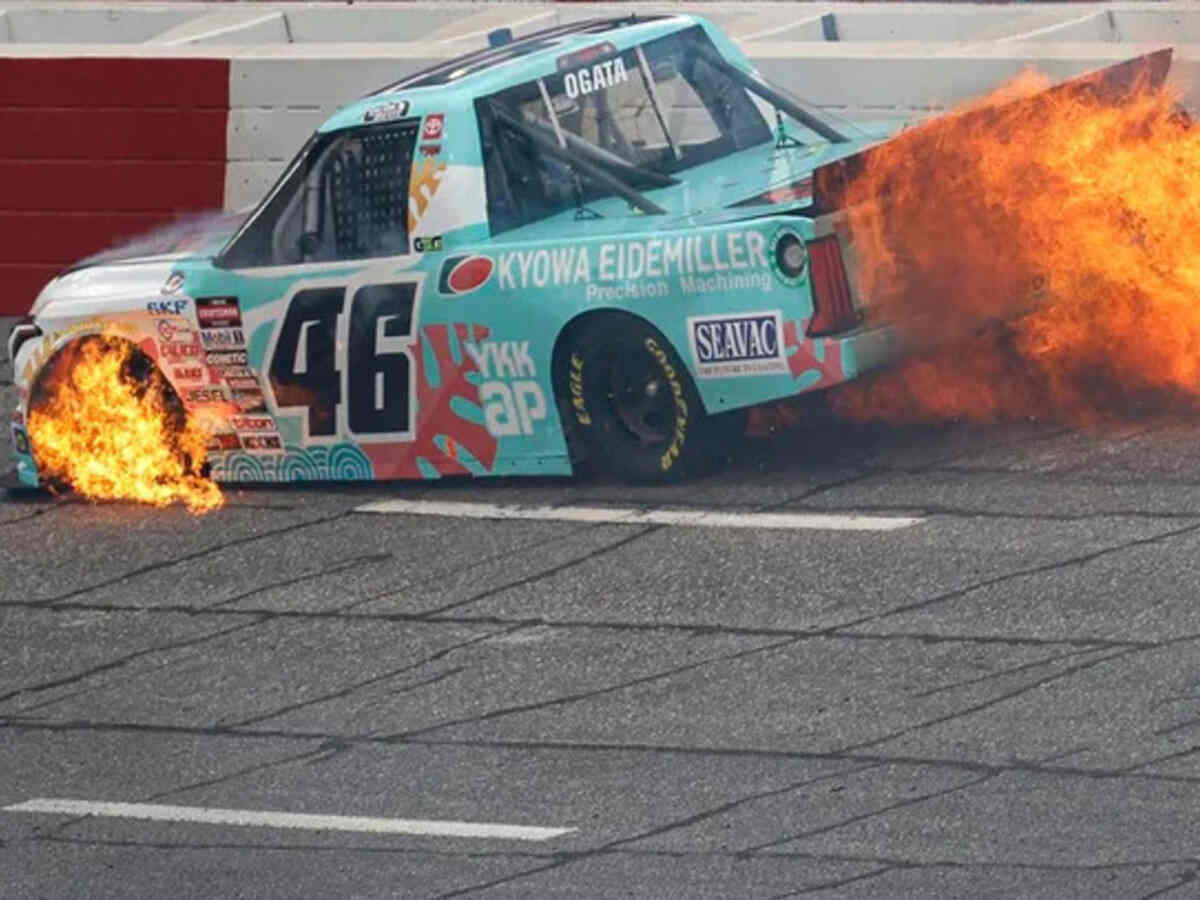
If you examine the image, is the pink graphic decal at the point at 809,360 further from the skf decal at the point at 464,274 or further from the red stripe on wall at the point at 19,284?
the red stripe on wall at the point at 19,284

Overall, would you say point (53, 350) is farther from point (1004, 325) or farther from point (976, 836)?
point (976, 836)

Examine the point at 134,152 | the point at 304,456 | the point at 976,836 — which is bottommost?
the point at 976,836

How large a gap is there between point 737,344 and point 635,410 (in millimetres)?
737

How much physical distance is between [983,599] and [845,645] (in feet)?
1.84

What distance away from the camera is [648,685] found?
9.34 metres

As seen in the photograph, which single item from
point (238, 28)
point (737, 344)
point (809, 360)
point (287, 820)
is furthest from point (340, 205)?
point (238, 28)

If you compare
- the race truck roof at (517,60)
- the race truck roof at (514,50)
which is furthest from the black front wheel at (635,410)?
the race truck roof at (514,50)

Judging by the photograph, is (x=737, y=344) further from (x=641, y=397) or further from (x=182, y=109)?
(x=182, y=109)

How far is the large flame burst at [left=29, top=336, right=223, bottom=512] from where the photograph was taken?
13070 mm

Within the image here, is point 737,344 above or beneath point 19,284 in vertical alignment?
beneath

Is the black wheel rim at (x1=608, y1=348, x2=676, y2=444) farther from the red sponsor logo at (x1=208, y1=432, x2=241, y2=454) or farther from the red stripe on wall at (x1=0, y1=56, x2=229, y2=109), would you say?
the red stripe on wall at (x1=0, y1=56, x2=229, y2=109)

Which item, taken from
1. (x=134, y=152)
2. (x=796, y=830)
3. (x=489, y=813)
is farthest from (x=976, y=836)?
(x=134, y=152)

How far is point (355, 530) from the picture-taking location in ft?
39.1

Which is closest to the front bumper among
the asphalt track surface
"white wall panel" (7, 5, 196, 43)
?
the asphalt track surface
